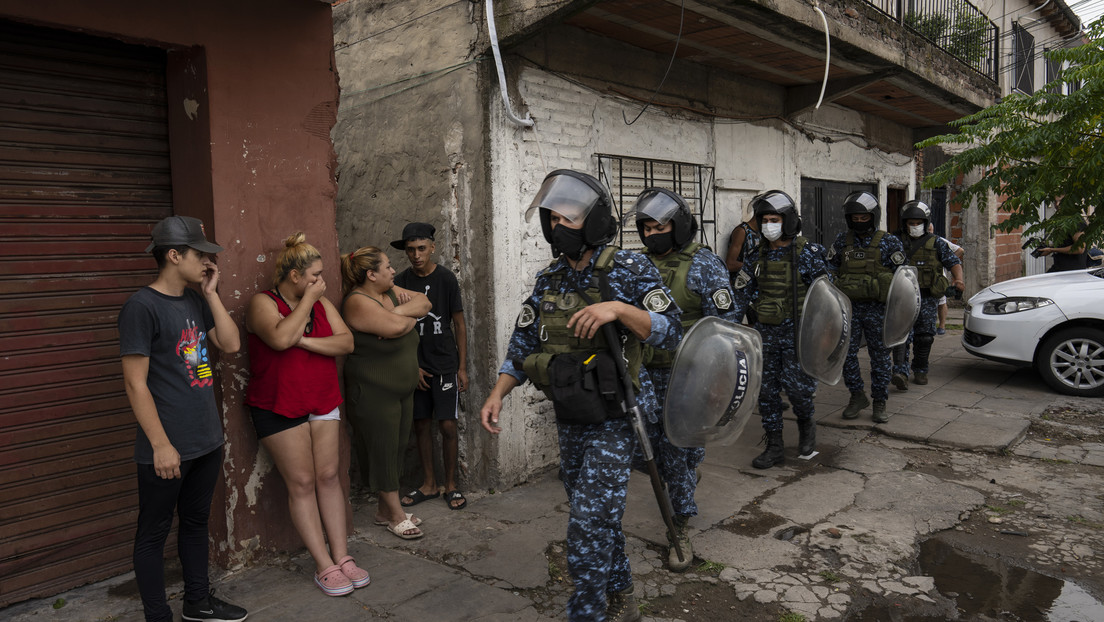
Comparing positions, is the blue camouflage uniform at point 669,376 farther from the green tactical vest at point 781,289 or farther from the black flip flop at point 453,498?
the black flip flop at point 453,498

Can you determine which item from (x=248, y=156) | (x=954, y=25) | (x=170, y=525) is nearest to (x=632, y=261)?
(x=248, y=156)

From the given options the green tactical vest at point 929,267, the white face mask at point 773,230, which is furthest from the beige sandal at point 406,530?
the green tactical vest at point 929,267

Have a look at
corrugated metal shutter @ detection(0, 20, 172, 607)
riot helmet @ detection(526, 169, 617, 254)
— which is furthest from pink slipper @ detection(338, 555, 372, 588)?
riot helmet @ detection(526, 169, 617, 254)

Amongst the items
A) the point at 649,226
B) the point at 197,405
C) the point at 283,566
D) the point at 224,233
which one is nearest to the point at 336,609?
the point at 283,566

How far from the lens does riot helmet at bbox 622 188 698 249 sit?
4160mm

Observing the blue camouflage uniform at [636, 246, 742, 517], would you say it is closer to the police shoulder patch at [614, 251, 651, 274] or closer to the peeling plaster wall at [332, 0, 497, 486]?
the police shoulder patch at [614, 251, 651, 274]

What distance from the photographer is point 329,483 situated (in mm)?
3697

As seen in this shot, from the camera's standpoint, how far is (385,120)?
5.65 meters

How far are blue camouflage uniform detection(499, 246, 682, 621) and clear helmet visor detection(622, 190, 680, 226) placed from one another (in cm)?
107

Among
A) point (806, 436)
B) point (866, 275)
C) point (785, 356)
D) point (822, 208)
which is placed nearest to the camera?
point (785, 356)

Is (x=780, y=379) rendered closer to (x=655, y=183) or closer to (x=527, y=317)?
(x=655, y=183)

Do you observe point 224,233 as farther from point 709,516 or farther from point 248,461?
point 709,516

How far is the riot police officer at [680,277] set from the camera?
392 centimetres

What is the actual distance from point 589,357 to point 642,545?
1595 mm
